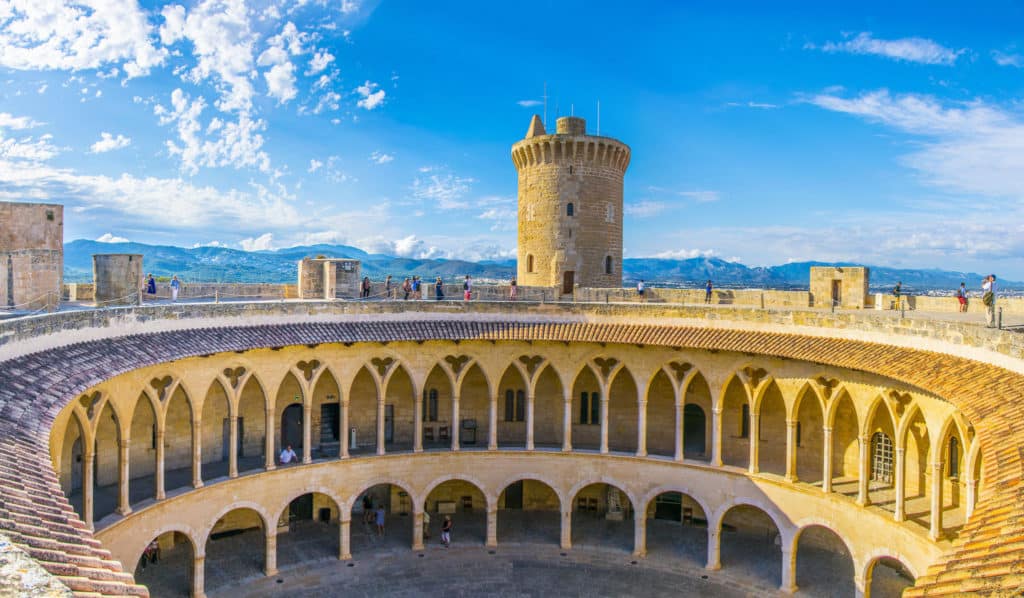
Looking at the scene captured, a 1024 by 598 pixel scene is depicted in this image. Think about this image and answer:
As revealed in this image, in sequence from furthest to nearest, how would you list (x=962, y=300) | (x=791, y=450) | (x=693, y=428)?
(x=693, y=428), (x=962, y=300), (x=791, y=450)

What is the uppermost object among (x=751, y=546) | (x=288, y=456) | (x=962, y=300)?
(x=962, y=300)

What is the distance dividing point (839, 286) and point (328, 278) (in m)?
22.3

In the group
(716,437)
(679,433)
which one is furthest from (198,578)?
(716,437)

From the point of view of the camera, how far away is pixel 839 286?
105ft

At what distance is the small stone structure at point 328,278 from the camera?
1292 inches

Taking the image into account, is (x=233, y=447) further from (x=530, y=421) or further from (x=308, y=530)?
(x=530, y=421)

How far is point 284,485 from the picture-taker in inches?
1070

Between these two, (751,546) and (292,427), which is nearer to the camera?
(751,546)

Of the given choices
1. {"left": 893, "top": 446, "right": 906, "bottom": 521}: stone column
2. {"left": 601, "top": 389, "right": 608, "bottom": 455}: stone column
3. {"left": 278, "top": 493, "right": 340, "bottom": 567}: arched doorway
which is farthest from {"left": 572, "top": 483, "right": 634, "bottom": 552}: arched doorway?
{"left": 893, "top": 446, "right": 906, "bottom": 521}: stone column

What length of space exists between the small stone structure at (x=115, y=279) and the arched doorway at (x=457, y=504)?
562 inches

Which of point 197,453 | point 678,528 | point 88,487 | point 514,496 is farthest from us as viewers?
point 514,496

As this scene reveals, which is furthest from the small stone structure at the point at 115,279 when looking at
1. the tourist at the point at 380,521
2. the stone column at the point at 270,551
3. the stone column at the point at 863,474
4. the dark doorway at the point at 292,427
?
the stone column at the point at 863,474

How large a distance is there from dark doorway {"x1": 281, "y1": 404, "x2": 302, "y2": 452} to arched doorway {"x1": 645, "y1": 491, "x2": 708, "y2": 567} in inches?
573

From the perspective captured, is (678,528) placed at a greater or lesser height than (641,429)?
lesser
